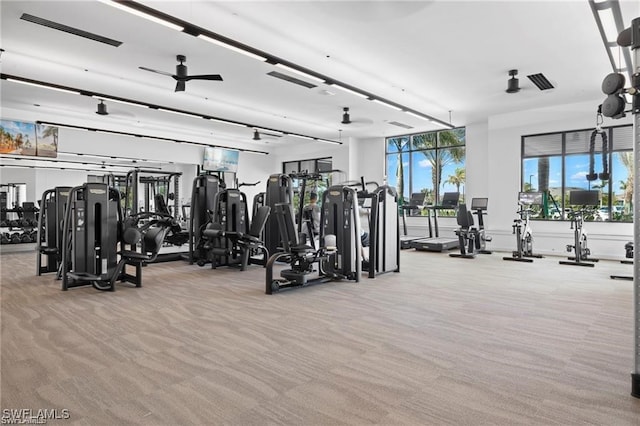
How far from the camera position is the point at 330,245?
594cm

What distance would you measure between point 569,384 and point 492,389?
0.53 m

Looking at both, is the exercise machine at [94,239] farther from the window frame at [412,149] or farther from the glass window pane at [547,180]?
the window frame at [412,149]

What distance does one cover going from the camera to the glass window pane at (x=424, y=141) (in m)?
13.1

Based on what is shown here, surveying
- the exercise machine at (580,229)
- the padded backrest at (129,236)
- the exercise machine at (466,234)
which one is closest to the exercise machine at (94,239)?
the padded backrest at (129,236)

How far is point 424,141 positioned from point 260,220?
27.4 feet

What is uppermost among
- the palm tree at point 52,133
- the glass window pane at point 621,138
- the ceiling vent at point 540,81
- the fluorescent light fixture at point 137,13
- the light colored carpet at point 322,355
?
the ceiling vent at point 540,81

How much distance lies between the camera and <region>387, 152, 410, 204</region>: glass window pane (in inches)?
537

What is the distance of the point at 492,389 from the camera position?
8.15 ft

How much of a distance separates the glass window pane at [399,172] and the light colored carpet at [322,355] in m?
8.28

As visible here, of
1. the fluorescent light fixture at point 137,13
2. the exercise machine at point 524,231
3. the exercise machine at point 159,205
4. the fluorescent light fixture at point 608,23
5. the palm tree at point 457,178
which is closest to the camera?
the fluorescent light fixture at point 137,13

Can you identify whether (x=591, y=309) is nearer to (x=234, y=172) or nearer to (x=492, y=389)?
(x=492, y=389)

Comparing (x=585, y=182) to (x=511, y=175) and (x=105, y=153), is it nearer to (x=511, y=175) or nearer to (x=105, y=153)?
(x=511, y=175)

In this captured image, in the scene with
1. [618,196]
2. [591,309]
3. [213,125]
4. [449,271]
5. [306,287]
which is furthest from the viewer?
[213,125]

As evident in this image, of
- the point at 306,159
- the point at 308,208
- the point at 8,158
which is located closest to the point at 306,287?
the point at 308,208
